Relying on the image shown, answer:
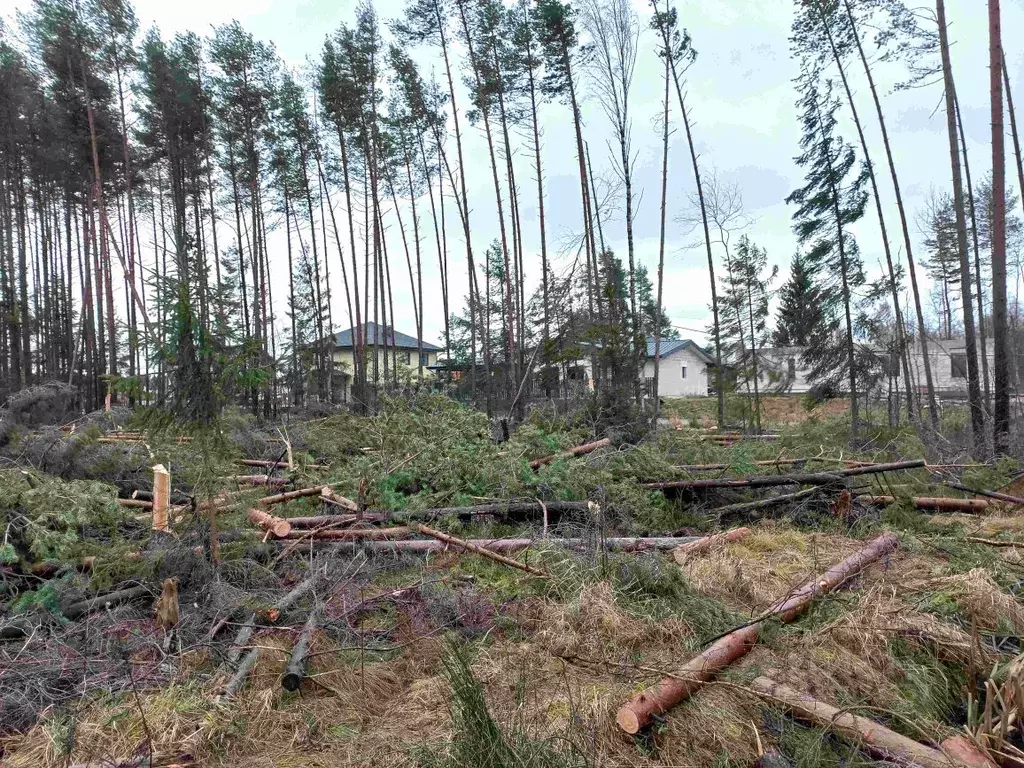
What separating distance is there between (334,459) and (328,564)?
4.97m

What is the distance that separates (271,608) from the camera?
3.94 m

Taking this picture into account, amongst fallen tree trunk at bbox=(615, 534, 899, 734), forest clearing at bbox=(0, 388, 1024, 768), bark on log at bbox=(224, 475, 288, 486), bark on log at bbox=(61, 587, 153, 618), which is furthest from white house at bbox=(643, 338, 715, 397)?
bark on log at bbox=(61, 587, 153, 618)

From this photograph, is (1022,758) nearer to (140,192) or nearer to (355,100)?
(355,100)

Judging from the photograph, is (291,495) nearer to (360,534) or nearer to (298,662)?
(360,534)

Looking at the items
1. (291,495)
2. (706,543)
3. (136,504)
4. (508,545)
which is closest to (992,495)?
(706,543)

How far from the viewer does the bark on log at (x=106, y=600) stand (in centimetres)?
411

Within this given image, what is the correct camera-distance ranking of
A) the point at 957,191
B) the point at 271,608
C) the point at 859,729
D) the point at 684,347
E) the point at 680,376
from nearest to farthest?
the point at 859,729, the point at 271,608, the point at 957,191, the point at 680,376, the point at 684,347

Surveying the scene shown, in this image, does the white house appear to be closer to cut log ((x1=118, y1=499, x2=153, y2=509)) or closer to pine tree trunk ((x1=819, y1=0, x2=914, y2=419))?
pine tree trunk ((x1=819, y1=0, x2=914, y2=419))

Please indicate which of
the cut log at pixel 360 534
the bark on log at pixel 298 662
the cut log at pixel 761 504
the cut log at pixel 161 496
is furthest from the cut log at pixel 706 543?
the cut log at pixel 161 496

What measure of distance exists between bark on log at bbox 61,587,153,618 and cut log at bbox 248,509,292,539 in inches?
46.8

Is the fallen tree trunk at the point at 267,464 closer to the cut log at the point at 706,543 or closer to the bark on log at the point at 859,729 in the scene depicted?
the cut log at the point at 706,543

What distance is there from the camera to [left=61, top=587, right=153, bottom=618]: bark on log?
13.5ft

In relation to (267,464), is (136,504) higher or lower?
lower

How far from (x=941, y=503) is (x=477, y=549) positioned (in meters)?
5.06
